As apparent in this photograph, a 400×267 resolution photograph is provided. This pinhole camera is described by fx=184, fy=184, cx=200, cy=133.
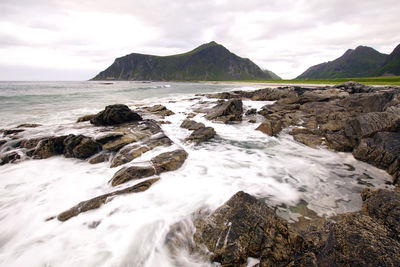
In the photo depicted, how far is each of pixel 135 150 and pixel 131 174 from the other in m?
2.18

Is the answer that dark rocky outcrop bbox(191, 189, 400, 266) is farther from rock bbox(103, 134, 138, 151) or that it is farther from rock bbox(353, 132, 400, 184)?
rock bbox(103, 134, 138, 151)

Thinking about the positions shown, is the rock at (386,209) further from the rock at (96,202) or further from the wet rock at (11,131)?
the wet rock at (11,131)

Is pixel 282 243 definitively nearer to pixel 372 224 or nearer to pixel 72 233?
pixel 372 224

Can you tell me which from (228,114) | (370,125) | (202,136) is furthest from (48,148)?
(370,125)

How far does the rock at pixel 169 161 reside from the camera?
6.84m

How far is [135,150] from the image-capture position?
821 centimetres

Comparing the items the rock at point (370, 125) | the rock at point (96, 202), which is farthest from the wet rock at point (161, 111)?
the rock at point (370, 125)

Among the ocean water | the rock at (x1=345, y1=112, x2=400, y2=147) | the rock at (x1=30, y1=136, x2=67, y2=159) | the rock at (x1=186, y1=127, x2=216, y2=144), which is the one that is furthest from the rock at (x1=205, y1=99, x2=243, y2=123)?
the rock at (x1=30, y1=136, x2=67, y2=159)

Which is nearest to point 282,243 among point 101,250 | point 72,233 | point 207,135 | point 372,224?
point 372,224

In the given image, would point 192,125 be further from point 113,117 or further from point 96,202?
point 96,202

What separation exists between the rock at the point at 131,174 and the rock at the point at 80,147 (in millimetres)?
3030

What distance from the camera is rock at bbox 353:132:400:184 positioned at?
6.46m

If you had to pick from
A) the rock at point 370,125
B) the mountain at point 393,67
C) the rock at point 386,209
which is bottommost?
the rock at point 386,209

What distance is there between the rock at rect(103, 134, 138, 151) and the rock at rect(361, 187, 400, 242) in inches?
349
